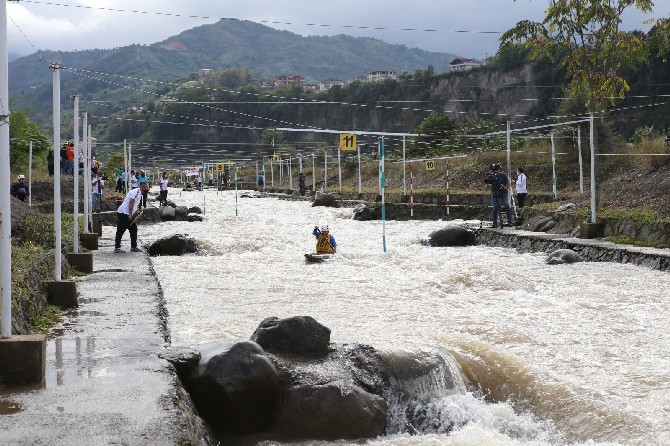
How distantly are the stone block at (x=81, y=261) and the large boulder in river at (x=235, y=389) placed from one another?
7304mm

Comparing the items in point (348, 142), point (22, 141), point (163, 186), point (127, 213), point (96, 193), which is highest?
point (22, 141)

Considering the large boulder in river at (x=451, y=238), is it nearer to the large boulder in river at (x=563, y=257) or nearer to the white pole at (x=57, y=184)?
the large boulder in river at (x=563, y=257)

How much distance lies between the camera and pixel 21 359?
5.94 meters

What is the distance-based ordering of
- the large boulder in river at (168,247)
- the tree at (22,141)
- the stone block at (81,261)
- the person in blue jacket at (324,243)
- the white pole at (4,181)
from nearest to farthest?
the white pole at (4,181), the stone block at (81,261), the person in blue jacket at (324,243), the large boulder in river at (168,247), the tree at (22,141)

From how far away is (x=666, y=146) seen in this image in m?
23.7

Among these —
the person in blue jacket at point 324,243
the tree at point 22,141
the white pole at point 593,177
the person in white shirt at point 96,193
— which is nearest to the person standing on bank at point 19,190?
the person in white shirt at point 96,193

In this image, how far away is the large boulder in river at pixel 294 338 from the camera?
711cm

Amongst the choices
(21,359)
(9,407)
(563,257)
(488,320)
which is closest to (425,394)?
(21,359)

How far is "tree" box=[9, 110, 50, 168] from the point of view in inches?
1474

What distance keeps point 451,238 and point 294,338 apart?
1402cm

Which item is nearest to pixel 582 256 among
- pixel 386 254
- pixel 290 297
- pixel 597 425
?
pixel 386 254

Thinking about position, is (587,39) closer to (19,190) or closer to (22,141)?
(19,190)

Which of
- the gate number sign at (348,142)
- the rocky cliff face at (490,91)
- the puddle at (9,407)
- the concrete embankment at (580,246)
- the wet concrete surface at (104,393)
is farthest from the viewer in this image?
the rocky cliff face at (490,91)

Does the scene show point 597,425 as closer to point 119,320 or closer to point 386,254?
point 119,320
